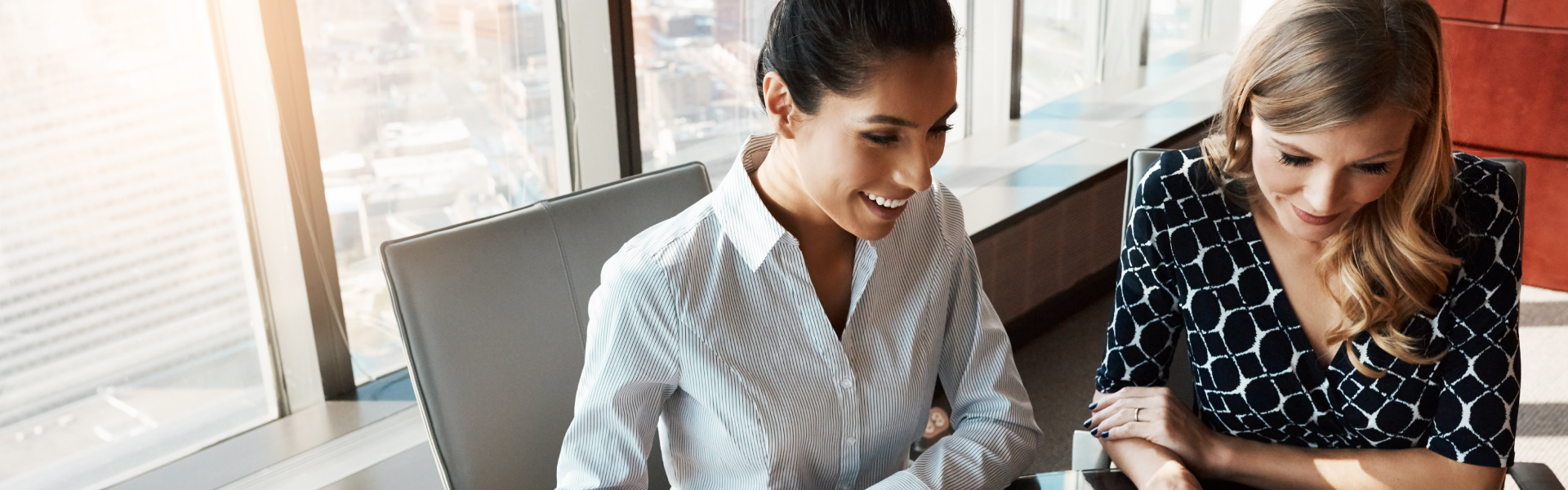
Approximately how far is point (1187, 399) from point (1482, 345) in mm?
415

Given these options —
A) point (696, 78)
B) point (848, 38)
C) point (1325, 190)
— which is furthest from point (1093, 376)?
point (848, 38)

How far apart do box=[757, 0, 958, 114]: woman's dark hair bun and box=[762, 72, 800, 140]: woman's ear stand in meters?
0.01

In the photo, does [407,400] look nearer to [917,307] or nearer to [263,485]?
[263,485]

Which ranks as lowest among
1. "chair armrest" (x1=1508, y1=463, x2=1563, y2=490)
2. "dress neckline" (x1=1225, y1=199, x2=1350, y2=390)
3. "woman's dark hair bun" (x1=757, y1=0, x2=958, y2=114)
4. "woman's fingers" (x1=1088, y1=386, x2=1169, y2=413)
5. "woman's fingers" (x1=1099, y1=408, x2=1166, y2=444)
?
"chair armrest" (x1=1508, y1=463, x2=1563, y2=490)

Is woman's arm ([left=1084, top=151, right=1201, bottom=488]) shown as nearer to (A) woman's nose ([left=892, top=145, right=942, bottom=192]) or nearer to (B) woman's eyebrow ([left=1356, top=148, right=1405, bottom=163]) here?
(B) woman's eyebrow ([left=1356, top=148, right=1405, bottom=163])

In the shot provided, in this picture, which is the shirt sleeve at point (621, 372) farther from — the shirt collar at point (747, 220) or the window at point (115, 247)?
the window at point (115, 247)

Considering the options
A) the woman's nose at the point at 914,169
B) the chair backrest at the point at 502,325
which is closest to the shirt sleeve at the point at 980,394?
the woman's nose at the point at 914,169

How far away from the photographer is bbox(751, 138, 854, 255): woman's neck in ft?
3.75

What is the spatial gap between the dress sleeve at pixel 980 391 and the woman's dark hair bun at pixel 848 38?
1.05 feet

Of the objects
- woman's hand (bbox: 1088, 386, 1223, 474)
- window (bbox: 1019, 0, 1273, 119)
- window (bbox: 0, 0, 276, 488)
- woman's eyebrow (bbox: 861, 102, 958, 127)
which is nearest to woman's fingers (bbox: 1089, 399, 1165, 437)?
woman's hand (bbox: 1088, 386, 1223, 474)

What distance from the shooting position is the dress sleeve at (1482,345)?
4.28ft

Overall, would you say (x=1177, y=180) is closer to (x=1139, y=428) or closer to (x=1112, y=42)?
(x=1139, y=428)

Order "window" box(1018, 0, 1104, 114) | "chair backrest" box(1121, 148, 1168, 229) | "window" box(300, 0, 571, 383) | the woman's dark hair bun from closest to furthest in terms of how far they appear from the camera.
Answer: the woman's dark hair bun
"chair backrest" box(1121, 148, 1168, 229)
"window" box(300, 0, 571, 383)
"window" box(1018, 0, 1104, 114)

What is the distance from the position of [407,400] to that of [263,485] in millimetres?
314
